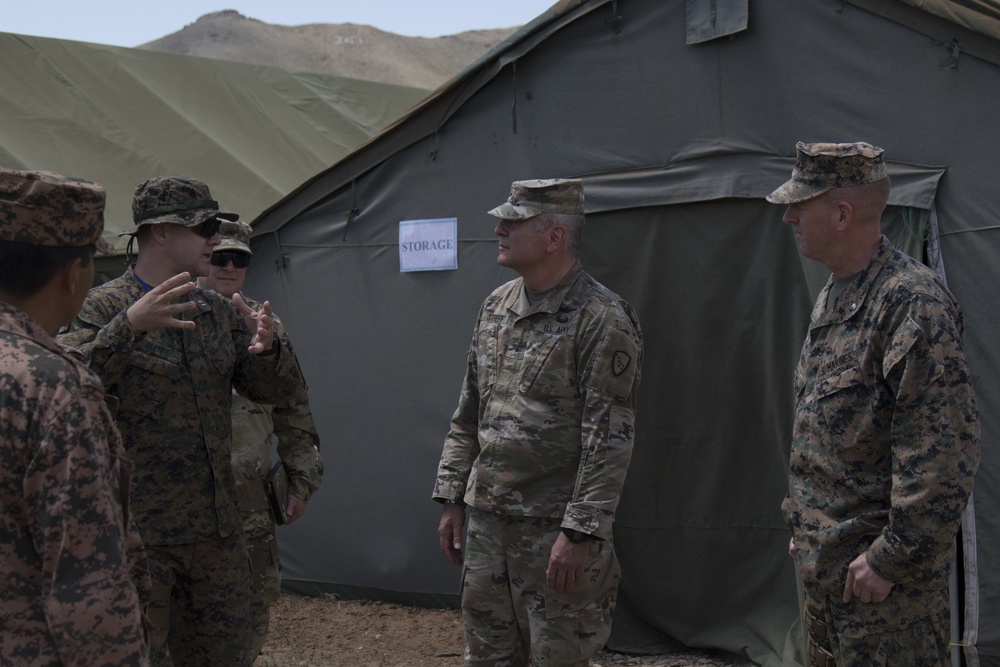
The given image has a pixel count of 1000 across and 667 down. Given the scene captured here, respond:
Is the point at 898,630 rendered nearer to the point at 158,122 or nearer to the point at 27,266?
the point at 27,266

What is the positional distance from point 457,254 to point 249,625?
269 cm

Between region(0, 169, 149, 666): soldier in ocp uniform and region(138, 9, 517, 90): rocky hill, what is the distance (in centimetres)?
3141

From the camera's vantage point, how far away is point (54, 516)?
5.69 feet

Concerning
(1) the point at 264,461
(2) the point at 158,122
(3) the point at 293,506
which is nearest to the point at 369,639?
(1) the point at 264,461

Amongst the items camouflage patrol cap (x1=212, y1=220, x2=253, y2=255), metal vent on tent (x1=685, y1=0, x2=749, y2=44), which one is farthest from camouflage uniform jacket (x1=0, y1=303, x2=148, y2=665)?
metal vent on tent (x1=685, y1=0, x2=749, y2=44)

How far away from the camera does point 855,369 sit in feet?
8.59

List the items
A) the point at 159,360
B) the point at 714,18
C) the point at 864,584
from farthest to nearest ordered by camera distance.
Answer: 1. the point at 714,18
2. the point at 159,360
3. the point at 864,584

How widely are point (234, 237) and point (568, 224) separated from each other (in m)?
1.79

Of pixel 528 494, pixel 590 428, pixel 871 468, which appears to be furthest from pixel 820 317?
pixel 528 494

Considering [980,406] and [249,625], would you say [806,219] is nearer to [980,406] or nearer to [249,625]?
[980,406]

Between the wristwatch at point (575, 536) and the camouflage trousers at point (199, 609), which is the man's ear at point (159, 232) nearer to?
the camouflage trousers at point (199, 609)

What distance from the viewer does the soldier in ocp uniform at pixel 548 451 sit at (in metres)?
3.18

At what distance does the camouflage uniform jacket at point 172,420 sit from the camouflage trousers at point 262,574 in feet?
3.12

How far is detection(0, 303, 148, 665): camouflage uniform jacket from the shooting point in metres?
1.74
